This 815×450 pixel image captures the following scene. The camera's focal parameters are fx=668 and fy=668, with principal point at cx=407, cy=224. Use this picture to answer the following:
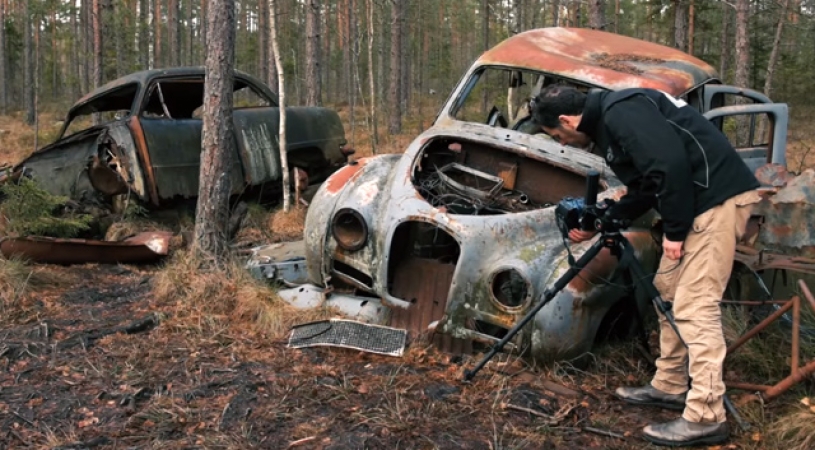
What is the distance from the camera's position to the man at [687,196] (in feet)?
9.81

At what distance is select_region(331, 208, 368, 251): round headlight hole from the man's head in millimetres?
1587

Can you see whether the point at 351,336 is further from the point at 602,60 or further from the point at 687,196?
the point at 602,60

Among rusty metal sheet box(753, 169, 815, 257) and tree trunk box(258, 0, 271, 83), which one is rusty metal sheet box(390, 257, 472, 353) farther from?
tree trunk box(258, 0, 271, 83)

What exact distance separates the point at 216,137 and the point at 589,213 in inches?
137

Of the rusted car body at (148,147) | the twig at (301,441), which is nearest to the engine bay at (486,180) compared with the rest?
the twig at (301,441)

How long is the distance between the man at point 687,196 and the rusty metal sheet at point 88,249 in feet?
14.8

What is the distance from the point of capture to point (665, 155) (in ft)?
9.63

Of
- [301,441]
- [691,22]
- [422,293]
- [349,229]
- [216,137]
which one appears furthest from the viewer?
[691,22]

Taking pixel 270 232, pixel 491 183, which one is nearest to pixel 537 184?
pixel 491 183

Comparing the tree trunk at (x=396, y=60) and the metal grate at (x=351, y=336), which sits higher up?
the tree trunk at (x=396, y=60)

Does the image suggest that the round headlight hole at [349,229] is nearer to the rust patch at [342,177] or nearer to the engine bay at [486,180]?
the rust patch at [342,177]

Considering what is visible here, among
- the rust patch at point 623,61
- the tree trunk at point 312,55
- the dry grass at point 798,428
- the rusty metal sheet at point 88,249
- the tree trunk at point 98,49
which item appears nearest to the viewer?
the dry grass at point 798,428

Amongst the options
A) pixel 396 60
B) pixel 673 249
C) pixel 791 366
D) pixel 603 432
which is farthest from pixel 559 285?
pixel 396 60

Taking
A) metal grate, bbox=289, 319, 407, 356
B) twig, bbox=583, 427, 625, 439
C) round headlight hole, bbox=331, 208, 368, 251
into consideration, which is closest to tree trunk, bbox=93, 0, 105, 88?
round headlight hole, bbox=331, 208, 368, 251
